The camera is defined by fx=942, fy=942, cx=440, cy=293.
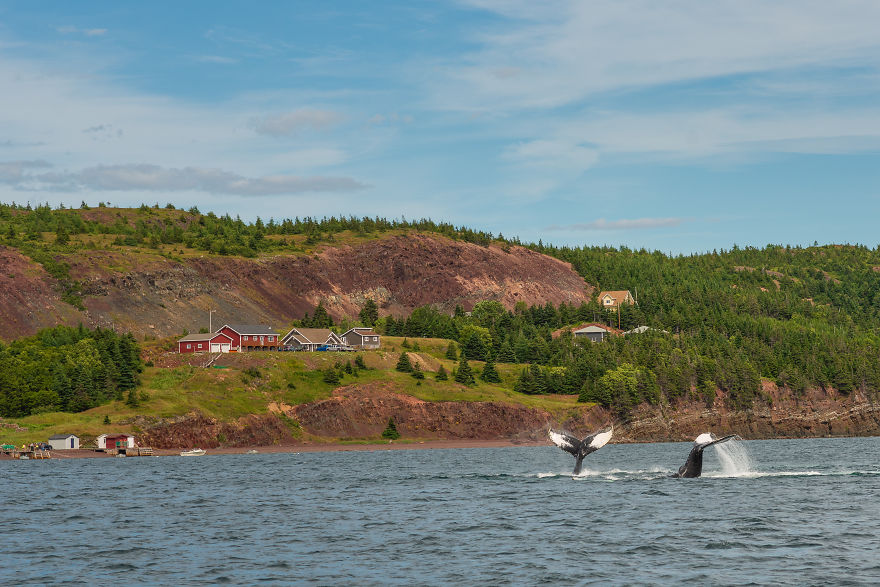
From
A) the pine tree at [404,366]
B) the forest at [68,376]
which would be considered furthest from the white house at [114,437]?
the pine tree at [404,366]

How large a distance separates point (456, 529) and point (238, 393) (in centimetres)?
12973

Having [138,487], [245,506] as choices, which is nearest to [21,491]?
[138,487]

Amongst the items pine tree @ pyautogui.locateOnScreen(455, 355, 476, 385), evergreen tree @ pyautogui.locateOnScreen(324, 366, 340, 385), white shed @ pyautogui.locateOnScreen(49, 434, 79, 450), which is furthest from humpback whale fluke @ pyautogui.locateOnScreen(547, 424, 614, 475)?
pine tree @ pyautogui.locateOnScreen(455, 355, 476, 385)

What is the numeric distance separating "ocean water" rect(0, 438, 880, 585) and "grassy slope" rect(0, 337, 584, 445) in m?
62.9

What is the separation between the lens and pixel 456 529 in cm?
5119

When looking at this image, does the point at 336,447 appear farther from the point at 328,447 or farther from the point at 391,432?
the point at 391,432

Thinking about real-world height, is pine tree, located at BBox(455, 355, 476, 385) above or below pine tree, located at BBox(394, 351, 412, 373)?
below

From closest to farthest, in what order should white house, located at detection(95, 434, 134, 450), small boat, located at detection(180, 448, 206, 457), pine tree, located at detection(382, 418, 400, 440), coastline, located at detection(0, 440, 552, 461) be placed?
coastline, located at detection(0, 440, 552, 461), white house, located at detection(95, 434, 134, 450), small boat, located at detection(180, 448, 206, 457), pine tree, located at detection(382, 418, 400, 440)

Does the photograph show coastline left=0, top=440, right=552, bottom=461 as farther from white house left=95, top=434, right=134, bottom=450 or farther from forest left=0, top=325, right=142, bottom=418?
forest left=0, top=325, right=142, bottom=418

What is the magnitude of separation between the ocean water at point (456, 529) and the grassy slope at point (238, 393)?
207ft

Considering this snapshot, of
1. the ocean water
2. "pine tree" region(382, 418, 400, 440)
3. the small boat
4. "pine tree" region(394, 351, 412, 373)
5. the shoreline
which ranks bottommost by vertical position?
the shoreline

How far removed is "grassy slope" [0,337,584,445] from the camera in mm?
152750

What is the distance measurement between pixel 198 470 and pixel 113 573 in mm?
70923

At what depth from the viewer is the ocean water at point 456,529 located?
1517 inches
